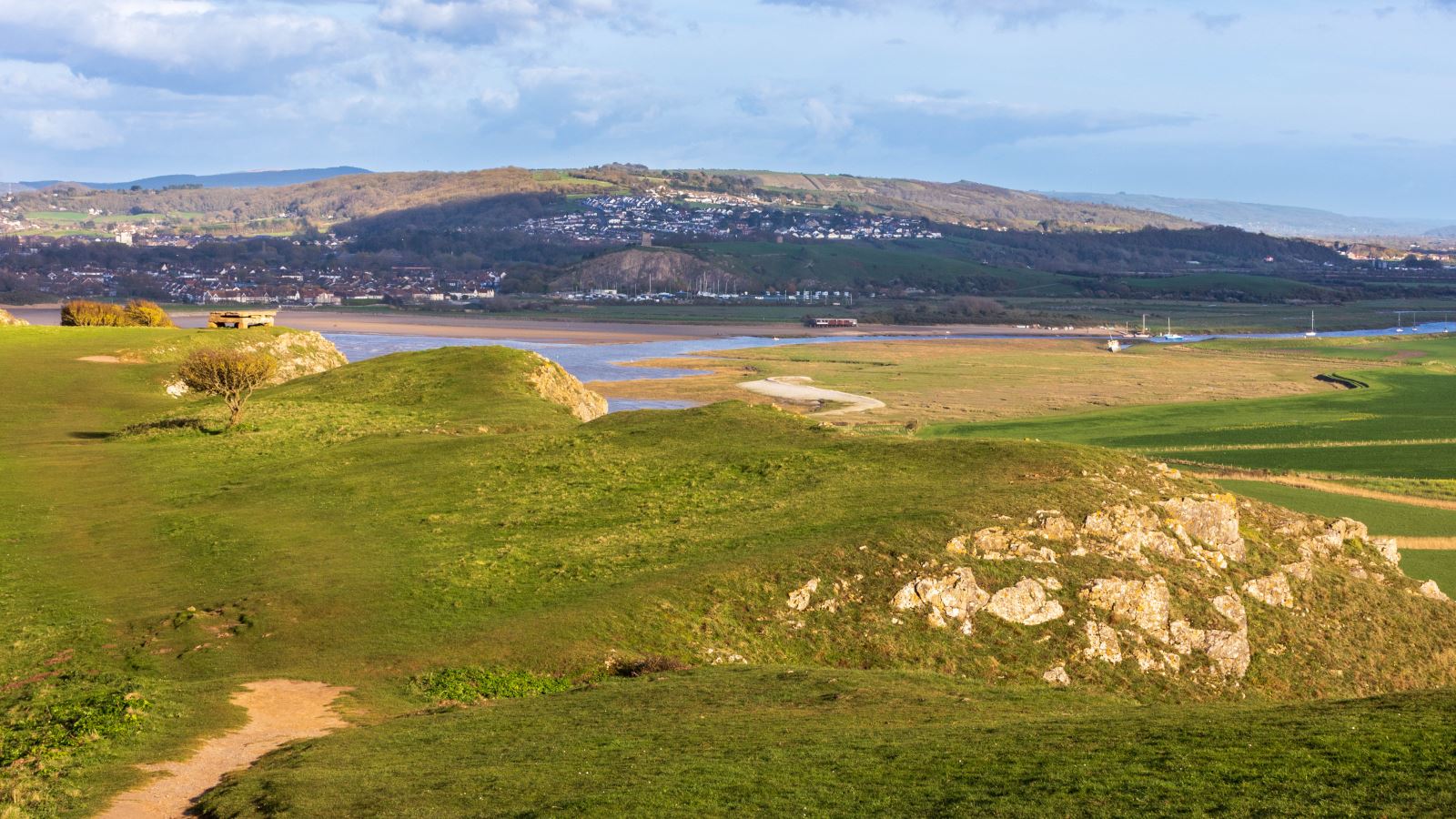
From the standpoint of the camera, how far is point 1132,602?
3117cm

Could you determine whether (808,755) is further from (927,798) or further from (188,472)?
(188,472)

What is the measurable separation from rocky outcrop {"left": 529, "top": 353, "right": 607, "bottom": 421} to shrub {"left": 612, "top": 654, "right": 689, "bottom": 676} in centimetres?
3523

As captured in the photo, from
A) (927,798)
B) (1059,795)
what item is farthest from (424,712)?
(1059,795)

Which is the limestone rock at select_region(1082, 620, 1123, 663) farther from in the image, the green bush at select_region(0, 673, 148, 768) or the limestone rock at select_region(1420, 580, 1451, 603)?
the green bush at select_region(0, 673, 148, 768)

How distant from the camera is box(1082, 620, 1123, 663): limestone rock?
29.7 metres

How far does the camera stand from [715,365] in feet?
425

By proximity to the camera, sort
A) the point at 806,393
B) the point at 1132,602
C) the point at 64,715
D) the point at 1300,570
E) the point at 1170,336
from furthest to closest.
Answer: the point at 1170,336
the point at 806,393
the point at 1300,570
the point at 1132,602
the point at 64,715

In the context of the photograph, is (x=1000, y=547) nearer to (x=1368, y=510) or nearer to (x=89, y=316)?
(x=1368, y=510)

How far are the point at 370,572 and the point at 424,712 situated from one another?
8.46 meters

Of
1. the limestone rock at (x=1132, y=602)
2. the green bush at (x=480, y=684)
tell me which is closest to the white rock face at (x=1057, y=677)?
the limestone rock at (x=1132, y=602)

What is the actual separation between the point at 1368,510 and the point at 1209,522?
25243mm

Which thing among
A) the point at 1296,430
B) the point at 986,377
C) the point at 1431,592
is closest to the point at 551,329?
the point at 986,377

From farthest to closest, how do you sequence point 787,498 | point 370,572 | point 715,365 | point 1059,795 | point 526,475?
point 715,365, point 526,475, point 787,498, point 370,572, point 1059,795

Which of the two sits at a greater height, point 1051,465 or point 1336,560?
point 1051,465
